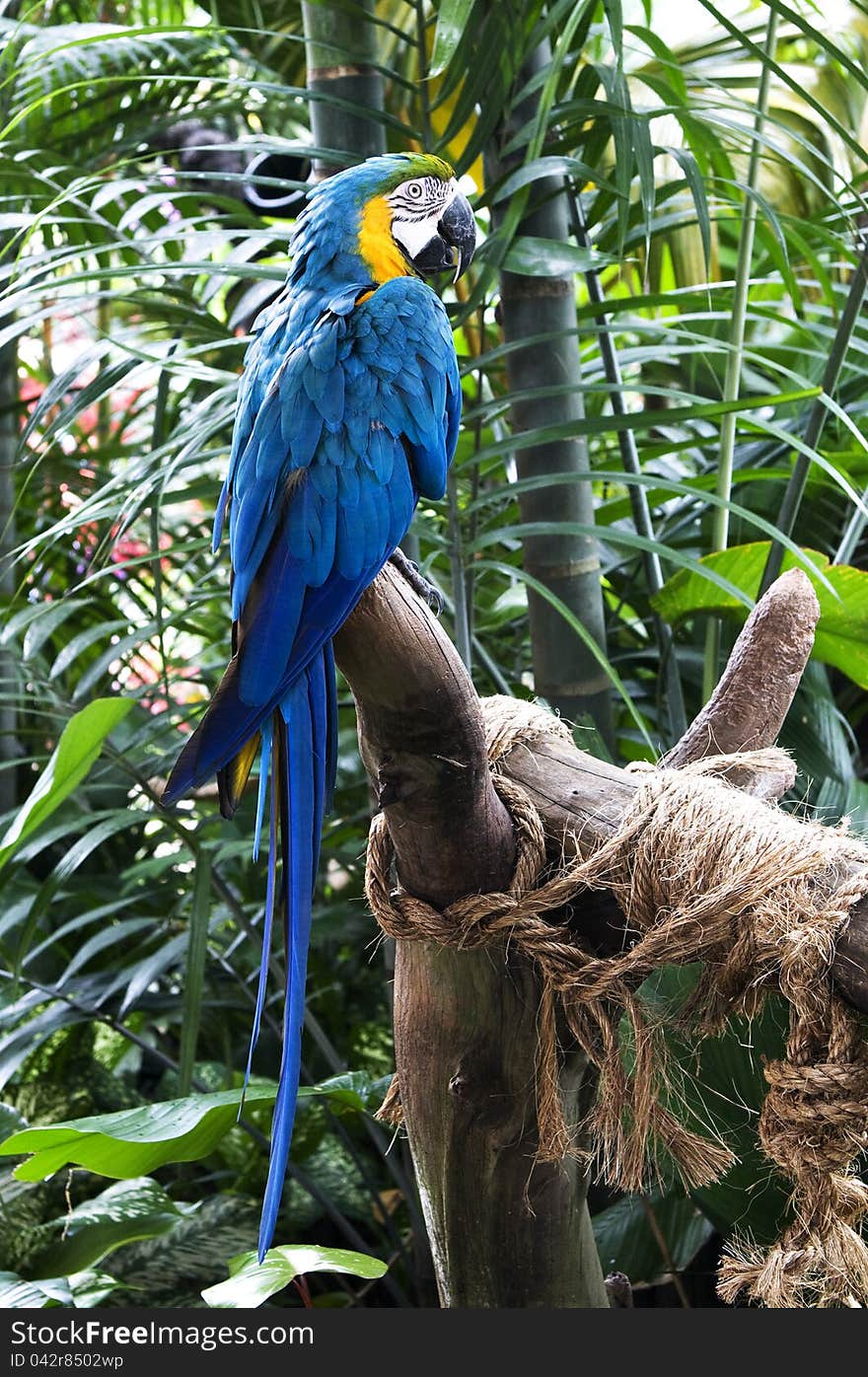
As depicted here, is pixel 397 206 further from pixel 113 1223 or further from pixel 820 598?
pixel 113 1223

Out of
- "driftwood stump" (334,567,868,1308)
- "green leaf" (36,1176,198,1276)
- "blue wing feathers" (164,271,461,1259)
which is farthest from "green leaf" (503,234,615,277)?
"green leaf" (36,1176,198,1276)

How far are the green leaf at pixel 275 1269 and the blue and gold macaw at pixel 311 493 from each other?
5cm

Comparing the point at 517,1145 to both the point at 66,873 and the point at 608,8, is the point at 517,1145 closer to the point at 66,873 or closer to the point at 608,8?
the point at 66,873

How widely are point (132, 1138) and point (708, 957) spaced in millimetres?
343

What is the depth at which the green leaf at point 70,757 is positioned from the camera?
2.26ft

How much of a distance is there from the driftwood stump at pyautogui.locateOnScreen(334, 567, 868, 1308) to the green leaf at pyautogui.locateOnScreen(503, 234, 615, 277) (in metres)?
0.24

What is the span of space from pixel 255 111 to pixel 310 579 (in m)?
0.96

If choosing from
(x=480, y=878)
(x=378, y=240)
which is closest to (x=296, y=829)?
(x=480, y=878)

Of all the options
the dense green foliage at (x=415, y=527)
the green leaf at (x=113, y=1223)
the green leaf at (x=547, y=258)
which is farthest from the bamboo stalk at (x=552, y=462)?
the green leaf at (x=113, y=1223)

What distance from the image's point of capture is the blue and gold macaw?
57cm

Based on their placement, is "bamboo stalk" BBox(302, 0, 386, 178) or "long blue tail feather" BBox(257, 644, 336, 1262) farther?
"bamboo stalk" BBox(302, 0, 386, 178)

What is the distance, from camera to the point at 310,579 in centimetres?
57

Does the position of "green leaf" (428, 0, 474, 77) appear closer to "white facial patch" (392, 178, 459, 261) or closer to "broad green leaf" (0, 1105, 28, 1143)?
"white facial patch" (392, 178, 459, 261)

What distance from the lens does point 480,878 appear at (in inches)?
25.0
